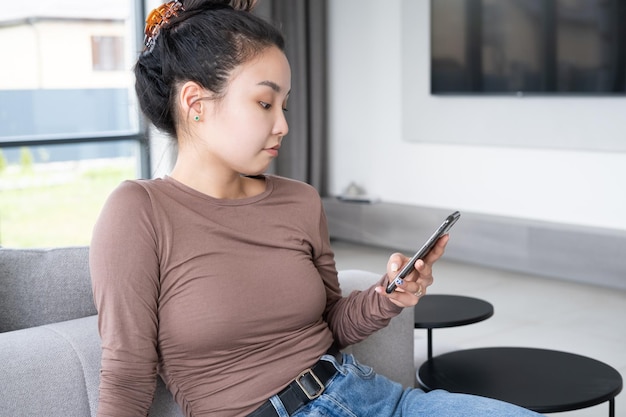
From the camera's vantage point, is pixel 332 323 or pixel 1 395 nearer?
pixel 1 395

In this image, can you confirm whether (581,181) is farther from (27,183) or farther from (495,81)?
(27,183)

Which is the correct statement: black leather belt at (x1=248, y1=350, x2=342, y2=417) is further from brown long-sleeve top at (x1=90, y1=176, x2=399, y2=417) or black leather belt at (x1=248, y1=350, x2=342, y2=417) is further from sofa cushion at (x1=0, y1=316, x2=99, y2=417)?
sofa cushion at (x1=0, y1=316, x2=99, y2=417)

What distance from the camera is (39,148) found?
515 centimetres

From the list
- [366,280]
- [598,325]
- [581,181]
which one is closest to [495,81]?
[581,181]

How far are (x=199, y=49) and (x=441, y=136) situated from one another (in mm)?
3977

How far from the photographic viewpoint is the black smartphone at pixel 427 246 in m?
1.32

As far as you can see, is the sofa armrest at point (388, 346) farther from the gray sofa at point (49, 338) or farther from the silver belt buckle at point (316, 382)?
the gray sofa at point (49, 338)

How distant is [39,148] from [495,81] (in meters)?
2.72

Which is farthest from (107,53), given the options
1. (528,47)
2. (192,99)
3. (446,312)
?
(192,99)

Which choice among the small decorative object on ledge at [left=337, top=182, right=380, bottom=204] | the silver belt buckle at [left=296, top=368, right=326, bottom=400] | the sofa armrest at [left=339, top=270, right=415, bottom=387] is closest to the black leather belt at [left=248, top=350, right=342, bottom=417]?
the silver belt buckle at [left=296, top=368, right=326, bottom=400]

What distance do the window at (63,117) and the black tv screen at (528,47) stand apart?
6.37 feet

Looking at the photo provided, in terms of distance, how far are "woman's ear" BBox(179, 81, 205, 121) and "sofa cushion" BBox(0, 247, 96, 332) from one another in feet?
1.01

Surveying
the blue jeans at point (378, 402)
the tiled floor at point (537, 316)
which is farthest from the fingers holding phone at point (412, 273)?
the tiled floor at point (537, 316)

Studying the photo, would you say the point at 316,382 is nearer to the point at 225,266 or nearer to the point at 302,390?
the point at 302,390
